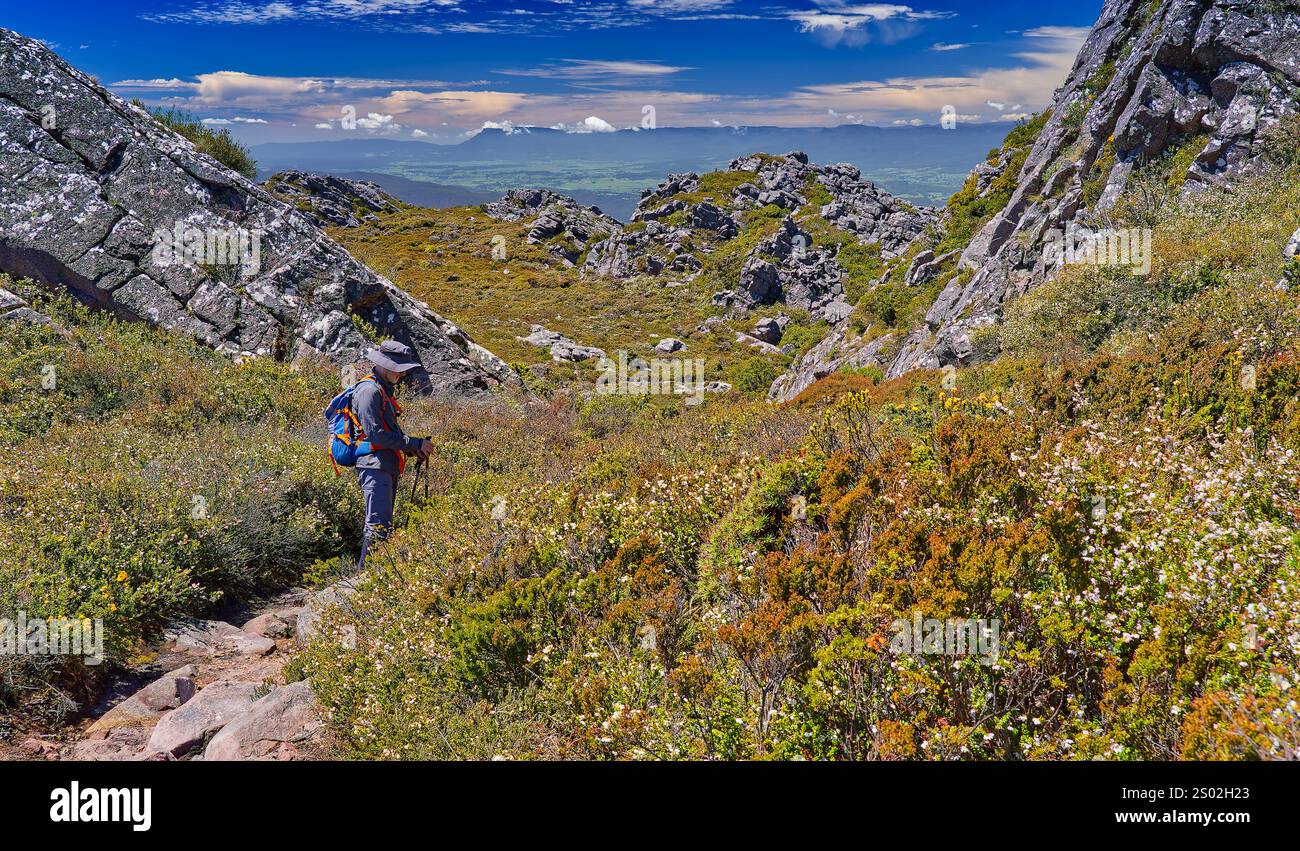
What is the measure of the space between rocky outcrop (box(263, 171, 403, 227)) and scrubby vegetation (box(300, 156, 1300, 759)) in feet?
351

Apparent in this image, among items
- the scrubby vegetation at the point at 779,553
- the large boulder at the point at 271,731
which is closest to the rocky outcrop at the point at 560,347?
the scrubby vegetation at the point at 779,553

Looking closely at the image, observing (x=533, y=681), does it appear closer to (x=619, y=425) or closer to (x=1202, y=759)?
(x=1202, y=759)

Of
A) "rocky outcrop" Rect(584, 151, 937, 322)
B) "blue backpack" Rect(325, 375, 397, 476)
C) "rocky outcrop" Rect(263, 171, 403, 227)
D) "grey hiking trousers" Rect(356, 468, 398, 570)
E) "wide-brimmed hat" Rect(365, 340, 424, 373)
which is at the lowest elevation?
"grey hiking trousers" Rect(356, 468, 398, 570)

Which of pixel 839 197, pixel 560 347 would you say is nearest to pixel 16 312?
pixel 560 347

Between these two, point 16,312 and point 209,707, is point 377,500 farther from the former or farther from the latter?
point 16,312

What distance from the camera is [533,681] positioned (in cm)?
421

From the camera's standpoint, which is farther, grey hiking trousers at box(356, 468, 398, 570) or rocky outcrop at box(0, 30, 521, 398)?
rocky outcrop at box(0, 30, 521, 398)

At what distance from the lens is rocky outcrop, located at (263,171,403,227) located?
101000 mm

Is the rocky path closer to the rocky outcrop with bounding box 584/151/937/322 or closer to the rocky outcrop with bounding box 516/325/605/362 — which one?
the rocky outcrop with bounding box 516/325/605/362

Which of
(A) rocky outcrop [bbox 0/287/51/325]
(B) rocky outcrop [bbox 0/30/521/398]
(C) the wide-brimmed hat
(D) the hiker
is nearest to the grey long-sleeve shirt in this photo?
(D) the hiker

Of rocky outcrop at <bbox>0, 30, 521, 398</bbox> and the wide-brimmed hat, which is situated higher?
rocky outcrop at <bbox>0, 30, 521, 398</bbox>

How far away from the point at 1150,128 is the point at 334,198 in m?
121
